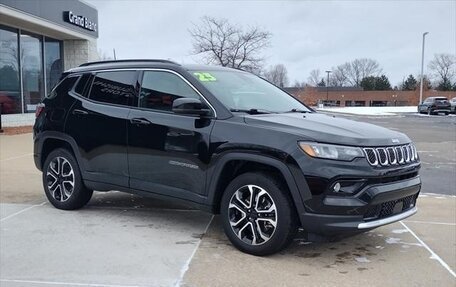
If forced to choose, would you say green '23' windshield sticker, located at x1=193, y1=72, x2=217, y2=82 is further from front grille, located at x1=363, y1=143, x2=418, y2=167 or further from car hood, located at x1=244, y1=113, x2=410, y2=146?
front grille, located at x1=363, y1=143, x2=418, y2=167

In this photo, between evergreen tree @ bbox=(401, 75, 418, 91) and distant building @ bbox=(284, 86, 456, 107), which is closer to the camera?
distant building @ bbox=(284, 86, 456, 107)

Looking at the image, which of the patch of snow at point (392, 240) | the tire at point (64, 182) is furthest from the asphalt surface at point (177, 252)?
the tire at point (64, 182)

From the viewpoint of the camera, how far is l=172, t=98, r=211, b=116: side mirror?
4.82 m

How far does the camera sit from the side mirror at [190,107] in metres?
4.82

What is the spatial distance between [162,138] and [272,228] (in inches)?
59.5

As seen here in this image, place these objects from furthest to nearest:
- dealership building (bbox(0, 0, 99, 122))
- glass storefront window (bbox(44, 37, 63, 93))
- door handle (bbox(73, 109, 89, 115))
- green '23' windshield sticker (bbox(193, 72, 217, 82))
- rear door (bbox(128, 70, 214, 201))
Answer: glass storefront window (bbox(44, 37, 63, 93)) < dealership building (bbox(0, 0, 99, 122)) < door handle (bbox(73, 109, 89, 115)) < green '23' windshield sticker (bbox(193, 72, 217, 82)) < rear door (bbox(128, 70, 214, 201))

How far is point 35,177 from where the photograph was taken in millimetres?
8633

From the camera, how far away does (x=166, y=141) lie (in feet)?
16.9

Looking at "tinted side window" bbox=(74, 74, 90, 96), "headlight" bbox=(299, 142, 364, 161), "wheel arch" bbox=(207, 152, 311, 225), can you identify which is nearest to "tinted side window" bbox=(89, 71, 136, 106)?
"tinted side window" bbox=(74, 74, 90, 96)

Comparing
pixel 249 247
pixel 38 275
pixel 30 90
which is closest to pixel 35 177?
pixel 38 275

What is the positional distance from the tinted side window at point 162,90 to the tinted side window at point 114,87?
0.64ft

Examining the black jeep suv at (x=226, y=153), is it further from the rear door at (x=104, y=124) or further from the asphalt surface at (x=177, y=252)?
the asphalt surface at (x=177, y=252)

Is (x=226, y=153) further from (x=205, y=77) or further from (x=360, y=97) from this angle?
(x=360, y=97)

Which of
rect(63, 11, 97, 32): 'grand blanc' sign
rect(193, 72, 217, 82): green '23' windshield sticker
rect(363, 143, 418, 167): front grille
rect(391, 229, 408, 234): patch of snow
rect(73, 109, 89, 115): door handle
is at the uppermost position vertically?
rect(63, 11, 97, 32): 'grand blanc' sign
